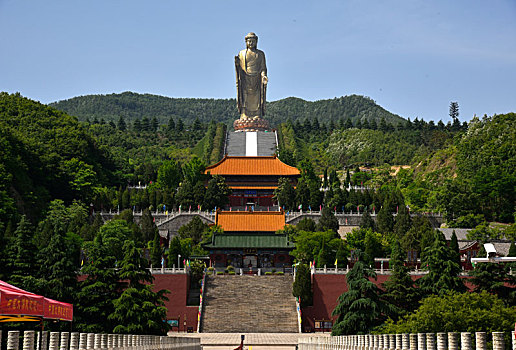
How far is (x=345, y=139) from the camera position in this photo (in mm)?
100188

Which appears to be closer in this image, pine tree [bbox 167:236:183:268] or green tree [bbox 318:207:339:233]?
Answer: pine tree [bbox 167:236:183:268]

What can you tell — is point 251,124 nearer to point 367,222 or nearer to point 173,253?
point 367,222

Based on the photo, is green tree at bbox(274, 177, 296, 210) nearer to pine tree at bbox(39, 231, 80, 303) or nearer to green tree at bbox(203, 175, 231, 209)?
green tree at bbox(203, 175, 231, 209)

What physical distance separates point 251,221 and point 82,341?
139ft

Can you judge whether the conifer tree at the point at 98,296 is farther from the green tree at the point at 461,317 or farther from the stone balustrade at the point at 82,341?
the green tree at the point at 461,317

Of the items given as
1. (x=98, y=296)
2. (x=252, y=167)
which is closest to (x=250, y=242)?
(x=98, y=296)

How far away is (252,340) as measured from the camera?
125 ft

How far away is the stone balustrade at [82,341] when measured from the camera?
1420 centimetres

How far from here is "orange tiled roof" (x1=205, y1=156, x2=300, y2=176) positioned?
70.6 metres

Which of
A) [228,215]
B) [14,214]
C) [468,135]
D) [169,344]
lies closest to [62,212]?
[14,214]

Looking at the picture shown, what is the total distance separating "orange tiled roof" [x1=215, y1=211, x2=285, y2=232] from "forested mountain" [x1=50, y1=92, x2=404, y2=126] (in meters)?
110

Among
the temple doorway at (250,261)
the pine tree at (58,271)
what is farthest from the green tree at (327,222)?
the pine tree at (58,271)

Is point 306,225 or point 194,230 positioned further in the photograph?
point 194,230

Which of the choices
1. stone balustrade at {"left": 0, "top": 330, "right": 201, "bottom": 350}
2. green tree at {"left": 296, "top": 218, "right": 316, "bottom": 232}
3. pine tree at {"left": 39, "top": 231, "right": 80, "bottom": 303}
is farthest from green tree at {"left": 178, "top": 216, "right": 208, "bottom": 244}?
stone balustrade at {"left": 0, "top": 330, "right": 201, "bottom": 350}
